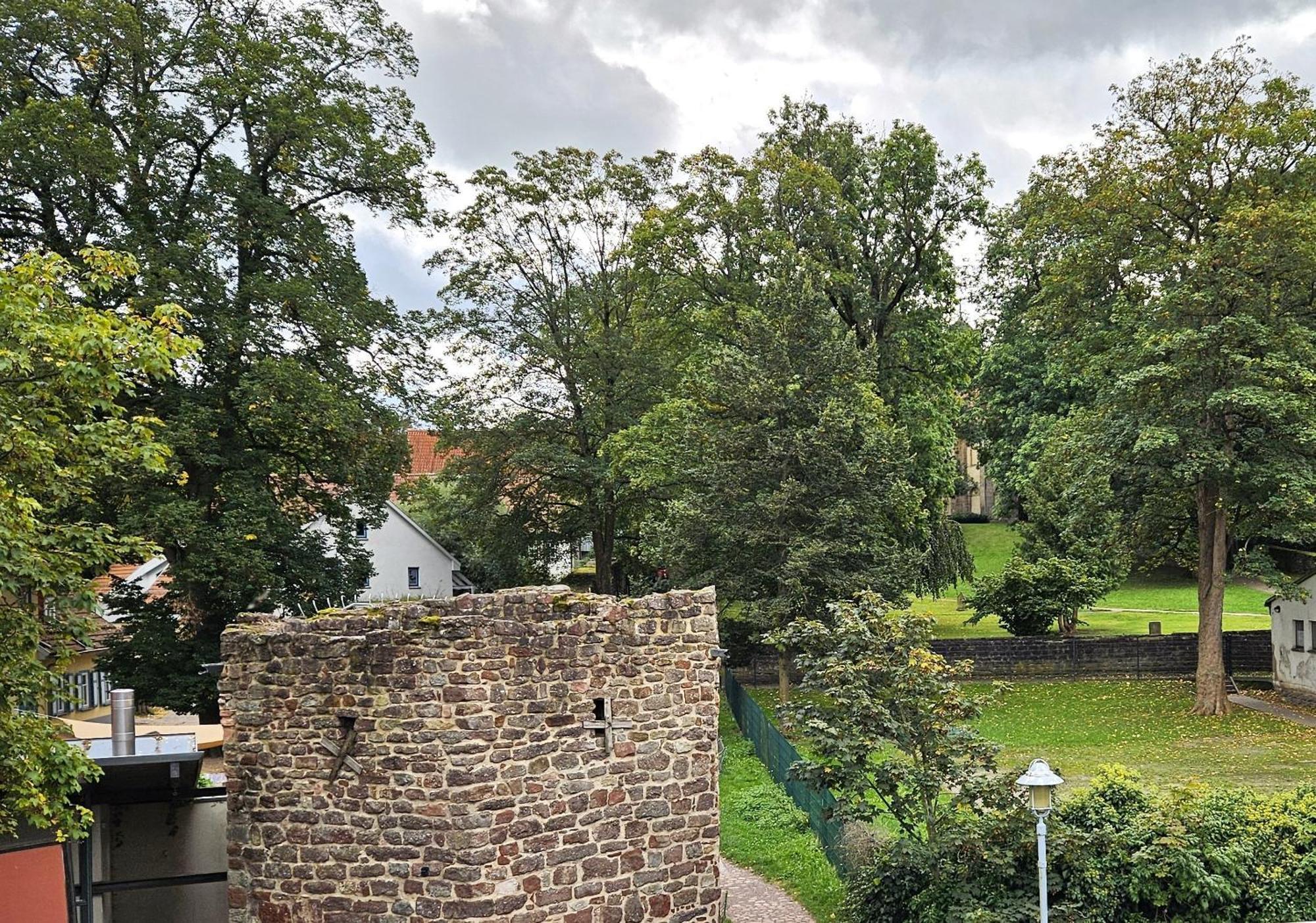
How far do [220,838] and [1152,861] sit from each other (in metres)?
9.84

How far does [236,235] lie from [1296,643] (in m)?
26.9

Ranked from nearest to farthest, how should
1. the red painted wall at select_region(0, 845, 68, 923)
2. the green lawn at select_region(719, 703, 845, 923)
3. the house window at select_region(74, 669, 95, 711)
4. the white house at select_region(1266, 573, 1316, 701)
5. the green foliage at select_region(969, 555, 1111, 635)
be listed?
the red painted wall at select_region(0, 845, 68, 923)
the green lawn at select_region(719, 703, 845, 923)
the house window at select_region(74, 669, 95, 711)
the white house at select_region(1266, 573, 1316, 701)
the green foliage at select_region(969, 555, 1111, 635)

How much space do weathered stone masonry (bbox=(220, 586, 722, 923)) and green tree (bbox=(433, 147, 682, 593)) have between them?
20.8 m

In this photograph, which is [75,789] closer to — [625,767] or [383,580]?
[625,767]

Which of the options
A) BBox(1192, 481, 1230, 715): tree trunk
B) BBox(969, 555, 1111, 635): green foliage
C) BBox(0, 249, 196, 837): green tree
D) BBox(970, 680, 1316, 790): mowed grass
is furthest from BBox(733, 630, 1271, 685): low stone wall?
BBox(0, 249, 196, 837): green tree

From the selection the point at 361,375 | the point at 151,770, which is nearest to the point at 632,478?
the point at 361,375

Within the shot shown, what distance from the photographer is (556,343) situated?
104ft

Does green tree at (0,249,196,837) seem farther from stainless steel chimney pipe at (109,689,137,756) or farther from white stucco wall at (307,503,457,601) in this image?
white stucco wall at (307,503,457,601)

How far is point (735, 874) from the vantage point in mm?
14430

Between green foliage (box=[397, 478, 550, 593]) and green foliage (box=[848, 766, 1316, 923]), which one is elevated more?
green foliage (box=[397, 478, 550, 593])

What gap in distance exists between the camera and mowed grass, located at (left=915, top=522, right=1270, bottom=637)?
3541 cm

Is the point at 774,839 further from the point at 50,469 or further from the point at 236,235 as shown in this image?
the point at 236,235

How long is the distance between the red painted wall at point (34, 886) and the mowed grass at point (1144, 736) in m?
13.0

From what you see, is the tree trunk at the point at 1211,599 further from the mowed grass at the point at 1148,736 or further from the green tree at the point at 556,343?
the green tree at the point at 556,343
